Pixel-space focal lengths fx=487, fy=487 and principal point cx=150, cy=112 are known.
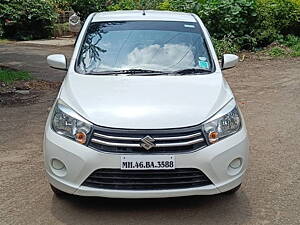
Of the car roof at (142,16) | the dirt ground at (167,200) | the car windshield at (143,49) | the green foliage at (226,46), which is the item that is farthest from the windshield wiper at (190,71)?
the green foliage at (226,46)

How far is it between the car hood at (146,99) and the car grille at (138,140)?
2.0 inches

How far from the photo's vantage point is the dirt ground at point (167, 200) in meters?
4.16

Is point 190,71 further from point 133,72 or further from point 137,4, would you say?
point 137,4

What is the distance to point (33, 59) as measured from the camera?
14.5 meters

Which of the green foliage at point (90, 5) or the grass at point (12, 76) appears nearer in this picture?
the grass at point (12, 76)

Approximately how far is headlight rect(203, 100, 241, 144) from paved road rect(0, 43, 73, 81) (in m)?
7.49

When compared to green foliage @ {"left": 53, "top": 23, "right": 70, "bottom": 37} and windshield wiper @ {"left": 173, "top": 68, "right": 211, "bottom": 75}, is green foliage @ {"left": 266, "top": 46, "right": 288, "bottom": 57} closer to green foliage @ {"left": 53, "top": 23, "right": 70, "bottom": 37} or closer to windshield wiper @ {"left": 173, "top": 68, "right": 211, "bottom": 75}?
windshield wiper @ {"left": 173, "top": 68, "right": 211, "bottom": 75}

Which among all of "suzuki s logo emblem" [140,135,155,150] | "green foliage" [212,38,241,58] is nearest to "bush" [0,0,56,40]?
"green foliage" [212,38,241,58]

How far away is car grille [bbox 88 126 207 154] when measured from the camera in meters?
3.84

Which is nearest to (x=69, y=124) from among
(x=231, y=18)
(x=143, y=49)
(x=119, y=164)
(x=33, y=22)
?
(x=119, y=164)

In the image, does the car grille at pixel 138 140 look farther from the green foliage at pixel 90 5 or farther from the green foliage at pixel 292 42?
the green foliage at pixel 90 5

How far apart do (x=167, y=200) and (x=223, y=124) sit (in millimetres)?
922

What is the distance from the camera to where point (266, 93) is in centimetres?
956

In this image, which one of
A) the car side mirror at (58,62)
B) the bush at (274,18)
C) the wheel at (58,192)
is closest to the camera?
the wheel at (58,192)
